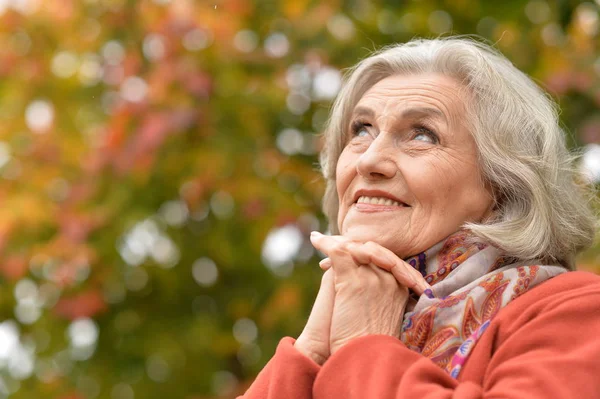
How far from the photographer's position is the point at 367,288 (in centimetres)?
233

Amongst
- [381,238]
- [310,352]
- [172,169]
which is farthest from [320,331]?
[172,169]

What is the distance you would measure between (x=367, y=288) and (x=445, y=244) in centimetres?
28

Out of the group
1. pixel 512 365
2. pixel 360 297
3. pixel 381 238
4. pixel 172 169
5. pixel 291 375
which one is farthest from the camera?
pixel 172 169

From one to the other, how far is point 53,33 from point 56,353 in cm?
224

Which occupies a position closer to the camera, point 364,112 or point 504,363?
point 504,363

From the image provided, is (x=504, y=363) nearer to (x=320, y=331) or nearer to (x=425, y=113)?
(x=320, y=331)

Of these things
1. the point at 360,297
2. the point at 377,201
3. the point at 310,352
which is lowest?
the point at 310,352

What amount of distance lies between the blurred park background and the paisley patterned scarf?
3201 millimetres

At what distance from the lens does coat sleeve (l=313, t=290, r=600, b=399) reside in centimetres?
191

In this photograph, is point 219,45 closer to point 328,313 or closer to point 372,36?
point 372,36

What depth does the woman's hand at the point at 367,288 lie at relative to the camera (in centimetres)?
229

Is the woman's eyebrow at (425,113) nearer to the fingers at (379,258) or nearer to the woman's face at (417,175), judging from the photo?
the woman's face at (417,175)

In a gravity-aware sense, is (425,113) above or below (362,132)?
above

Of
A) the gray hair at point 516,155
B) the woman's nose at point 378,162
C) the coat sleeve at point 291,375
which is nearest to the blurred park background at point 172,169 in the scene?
the gray hair at point 516,155
